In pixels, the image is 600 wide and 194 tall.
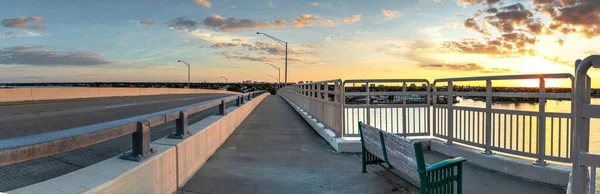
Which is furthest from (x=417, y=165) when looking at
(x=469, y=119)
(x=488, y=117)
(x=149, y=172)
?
(x=469, y=119)

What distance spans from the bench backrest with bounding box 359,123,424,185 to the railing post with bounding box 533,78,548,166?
7.67ft

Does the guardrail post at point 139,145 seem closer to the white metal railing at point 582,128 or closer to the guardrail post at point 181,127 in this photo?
the guardrail post at point 181,127

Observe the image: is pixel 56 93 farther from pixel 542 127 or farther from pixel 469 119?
pixel 542 127

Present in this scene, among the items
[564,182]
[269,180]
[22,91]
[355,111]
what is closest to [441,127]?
[355,111]

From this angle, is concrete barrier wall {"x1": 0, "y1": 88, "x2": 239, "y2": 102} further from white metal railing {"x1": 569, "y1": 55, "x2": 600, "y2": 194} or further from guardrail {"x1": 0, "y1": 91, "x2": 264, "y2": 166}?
white metal railing {"x1": 569, "y1": 55, "x2": 600, "y2": 194}

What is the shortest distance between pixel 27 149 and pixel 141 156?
1674mm

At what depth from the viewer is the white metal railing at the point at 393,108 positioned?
8289 mm

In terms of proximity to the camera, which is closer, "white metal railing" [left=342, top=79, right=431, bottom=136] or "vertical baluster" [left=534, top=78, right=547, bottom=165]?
"vertical baluster" [left=534, top=78, right=547, bottom=165]

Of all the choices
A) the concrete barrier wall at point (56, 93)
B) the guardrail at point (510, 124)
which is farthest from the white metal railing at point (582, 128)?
the concrete barrier wall at point (56, 93)

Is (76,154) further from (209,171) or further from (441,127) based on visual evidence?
(441,127)

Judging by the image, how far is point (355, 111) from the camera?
28.3ft

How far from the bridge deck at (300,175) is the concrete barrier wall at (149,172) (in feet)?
0.79

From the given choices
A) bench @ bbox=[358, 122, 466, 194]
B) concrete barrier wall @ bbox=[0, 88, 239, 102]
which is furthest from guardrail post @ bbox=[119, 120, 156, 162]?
concrete barrier wall @ bbox=[0, 88, 239, 102]

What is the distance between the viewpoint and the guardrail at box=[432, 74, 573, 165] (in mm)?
5527
